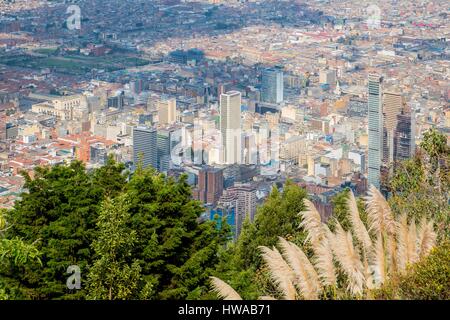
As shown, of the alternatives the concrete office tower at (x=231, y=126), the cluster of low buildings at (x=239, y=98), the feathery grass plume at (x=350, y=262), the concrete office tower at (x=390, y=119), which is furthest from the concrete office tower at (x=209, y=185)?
the feathery grass plume at (x=350, y=262)

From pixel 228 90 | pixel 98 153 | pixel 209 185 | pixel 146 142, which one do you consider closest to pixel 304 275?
pixel 209 185

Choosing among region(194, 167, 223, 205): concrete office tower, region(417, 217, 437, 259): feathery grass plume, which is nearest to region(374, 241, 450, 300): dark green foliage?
region(417, 217, 437, 259): feathery grass plume

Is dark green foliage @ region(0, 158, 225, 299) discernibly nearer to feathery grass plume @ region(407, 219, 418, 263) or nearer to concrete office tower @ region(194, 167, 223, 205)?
feathery grass plume @ region(407, 219, 418, 263)

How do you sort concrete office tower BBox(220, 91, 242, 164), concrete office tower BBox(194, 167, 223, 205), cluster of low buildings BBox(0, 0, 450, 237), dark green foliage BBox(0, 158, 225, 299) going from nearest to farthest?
dark green foliage BBox(0, 158, 225, 299) → concrete office tower BBox(194, 167, 223, 205) → cluster of low buildings BBox(0, 0, 450, 237) → concrete office tower BBox(220, 91, 242, 164)
